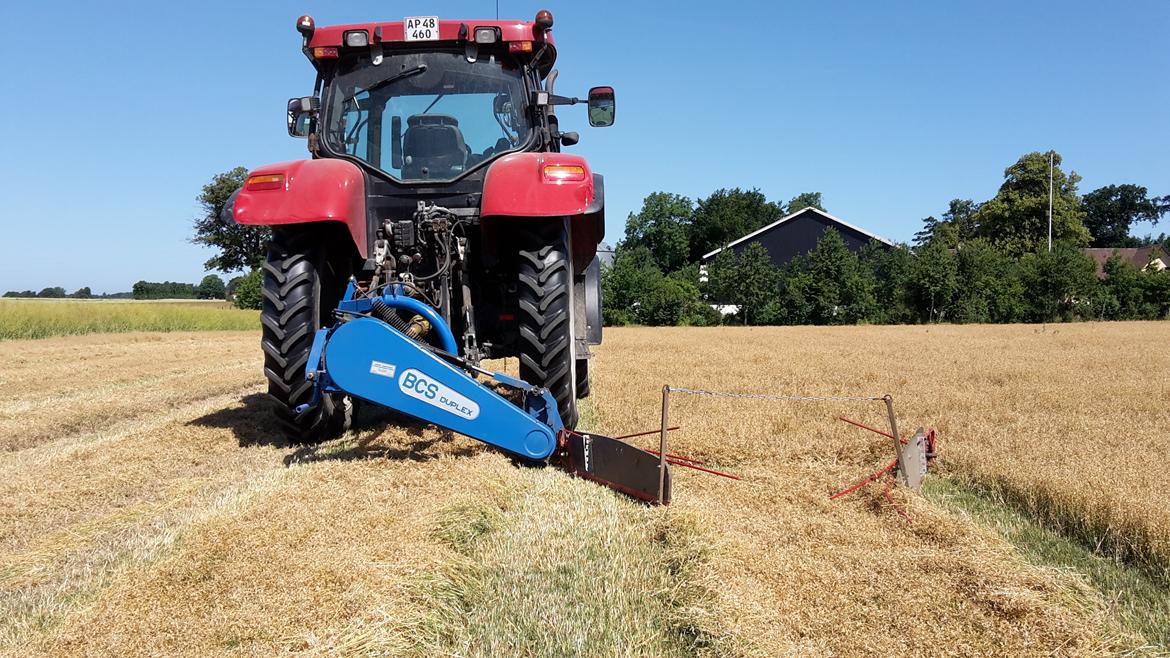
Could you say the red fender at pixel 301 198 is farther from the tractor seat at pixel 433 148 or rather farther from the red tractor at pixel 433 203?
the tractor seat at pixel 433 148

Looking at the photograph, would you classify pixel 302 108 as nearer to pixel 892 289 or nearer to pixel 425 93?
pixel 425 93

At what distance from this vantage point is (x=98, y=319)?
21406 mm

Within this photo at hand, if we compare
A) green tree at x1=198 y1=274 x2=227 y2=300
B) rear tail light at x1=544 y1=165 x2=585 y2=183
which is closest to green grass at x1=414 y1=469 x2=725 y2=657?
rear tail light at x1=544 y1=165 x2=585 y2=183

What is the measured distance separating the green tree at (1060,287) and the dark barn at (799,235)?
42.3 ft

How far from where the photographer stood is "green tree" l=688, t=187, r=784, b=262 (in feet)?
182

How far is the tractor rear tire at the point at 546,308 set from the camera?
441 cm

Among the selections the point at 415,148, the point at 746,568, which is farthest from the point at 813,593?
the point at 415,148

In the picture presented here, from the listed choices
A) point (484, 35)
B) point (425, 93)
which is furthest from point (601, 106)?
point (425, 93)

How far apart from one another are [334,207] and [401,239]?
44cm

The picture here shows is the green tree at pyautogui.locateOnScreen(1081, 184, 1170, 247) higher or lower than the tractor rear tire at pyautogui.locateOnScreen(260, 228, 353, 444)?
higher

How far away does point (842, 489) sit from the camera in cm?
398

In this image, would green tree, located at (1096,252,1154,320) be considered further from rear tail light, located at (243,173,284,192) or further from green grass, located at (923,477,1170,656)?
rear tail light, located at (243,173,284,192)

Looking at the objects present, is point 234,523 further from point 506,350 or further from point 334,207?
point 506,350

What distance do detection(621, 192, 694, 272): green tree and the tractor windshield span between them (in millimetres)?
48527
